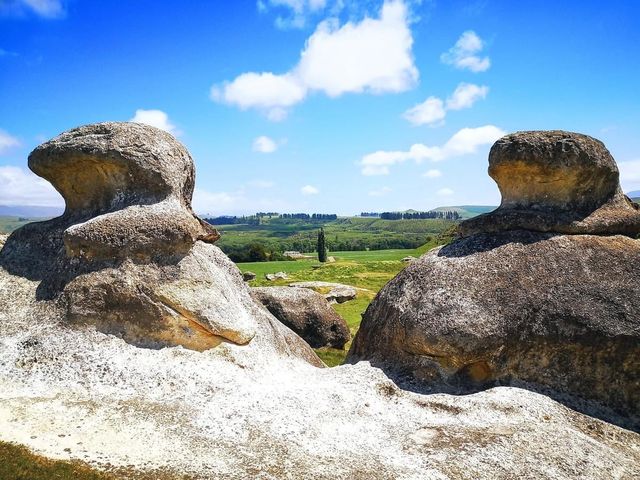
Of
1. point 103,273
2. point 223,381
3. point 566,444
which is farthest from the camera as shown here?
point 103,273

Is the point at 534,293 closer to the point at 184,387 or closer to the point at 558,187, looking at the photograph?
the point at 558,187

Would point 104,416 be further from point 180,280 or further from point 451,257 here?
point 451,257

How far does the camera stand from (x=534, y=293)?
59.6 feet

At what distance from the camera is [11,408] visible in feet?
45.4

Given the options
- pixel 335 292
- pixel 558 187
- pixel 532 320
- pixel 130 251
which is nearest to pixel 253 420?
pixel 130 251

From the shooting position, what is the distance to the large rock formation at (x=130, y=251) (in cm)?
1733

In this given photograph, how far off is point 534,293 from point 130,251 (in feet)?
46.9

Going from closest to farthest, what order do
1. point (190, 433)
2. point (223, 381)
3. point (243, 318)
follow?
point (190, 433)
point (223, 381)
point (243, 318)

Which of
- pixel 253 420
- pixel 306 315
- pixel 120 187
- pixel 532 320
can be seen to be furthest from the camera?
pixel 306 315

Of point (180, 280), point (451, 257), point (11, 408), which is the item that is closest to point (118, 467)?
point (11, 408)

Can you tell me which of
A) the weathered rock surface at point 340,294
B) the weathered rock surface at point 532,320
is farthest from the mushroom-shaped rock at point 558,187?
the weathered rock surface at point 340,294

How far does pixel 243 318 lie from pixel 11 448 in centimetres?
851

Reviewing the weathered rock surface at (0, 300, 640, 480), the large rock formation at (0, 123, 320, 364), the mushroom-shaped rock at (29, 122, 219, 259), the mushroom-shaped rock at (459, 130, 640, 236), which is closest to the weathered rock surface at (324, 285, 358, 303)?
the large rock formation at (0, 123, 320, 364)

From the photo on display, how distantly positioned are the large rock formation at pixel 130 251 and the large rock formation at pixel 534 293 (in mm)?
6083
